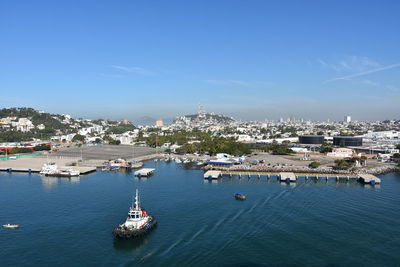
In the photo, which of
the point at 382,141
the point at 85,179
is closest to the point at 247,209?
the point at 85,179

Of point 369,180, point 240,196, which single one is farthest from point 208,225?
point 369,180

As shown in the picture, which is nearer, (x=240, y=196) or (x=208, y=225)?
(x=208, y=225)

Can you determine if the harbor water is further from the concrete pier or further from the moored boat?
the concrete pier

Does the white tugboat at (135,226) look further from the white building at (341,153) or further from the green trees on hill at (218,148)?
the white building at (341,153)

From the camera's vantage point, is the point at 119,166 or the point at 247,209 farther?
the point at 119,166

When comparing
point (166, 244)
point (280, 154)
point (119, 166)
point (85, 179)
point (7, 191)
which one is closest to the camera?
point (166, 244)

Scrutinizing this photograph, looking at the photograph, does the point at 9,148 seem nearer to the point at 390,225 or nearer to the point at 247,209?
the point at 247,209

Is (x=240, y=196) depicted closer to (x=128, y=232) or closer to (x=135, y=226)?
(x=135, y=226)
